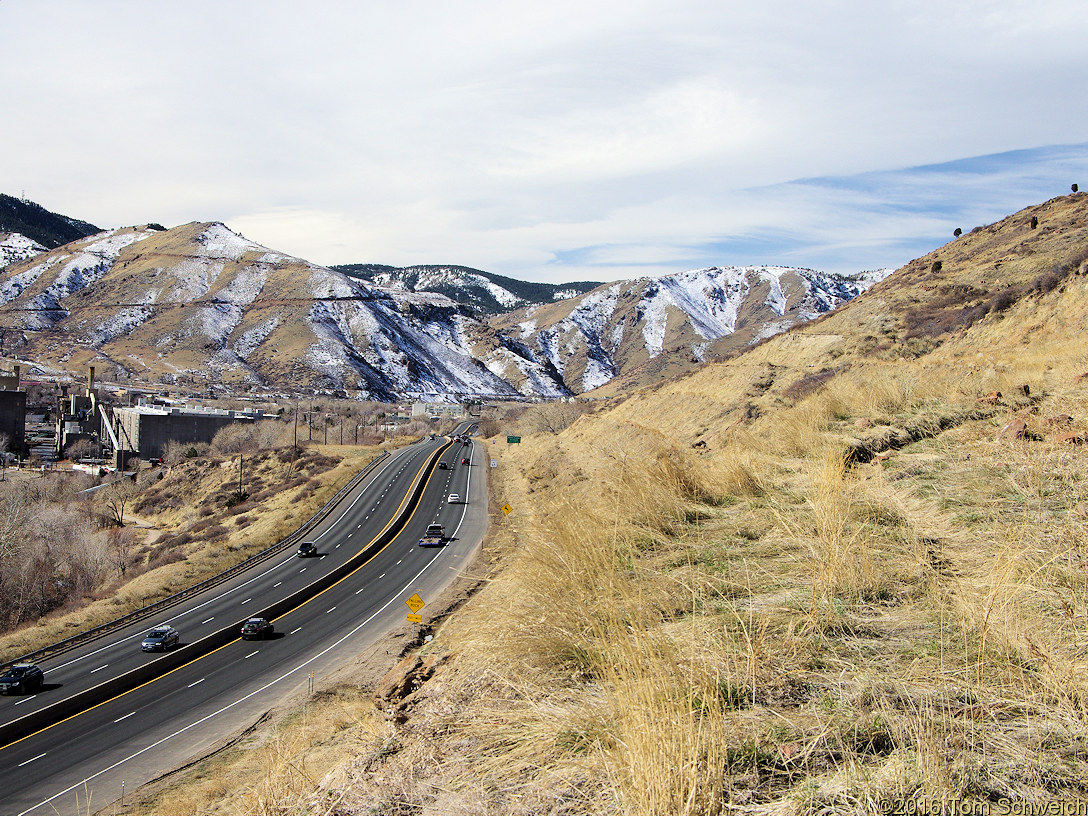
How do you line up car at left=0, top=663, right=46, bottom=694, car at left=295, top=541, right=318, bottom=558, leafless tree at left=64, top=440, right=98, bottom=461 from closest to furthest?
car at left=0, top=663, right=46, bottom=694 → car at left=295, top=541, right=318, bottom=558 → leafless tree at left=64, top=440, right=98, bottom=461

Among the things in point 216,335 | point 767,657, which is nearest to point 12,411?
point 216,335

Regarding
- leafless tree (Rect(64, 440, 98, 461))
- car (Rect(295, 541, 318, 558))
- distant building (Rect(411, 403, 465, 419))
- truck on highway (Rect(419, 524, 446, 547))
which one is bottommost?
car (Rect(295, 541, 318, 558))

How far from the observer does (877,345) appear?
39.4 metres

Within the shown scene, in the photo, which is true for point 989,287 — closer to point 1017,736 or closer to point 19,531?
point 1017,736

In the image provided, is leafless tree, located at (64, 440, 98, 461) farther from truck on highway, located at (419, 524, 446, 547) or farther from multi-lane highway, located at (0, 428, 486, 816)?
truck on highway, located at (419, 524, 446, 547)

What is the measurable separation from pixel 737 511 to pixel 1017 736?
4.81 metres

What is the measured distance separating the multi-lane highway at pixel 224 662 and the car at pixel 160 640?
38 cm

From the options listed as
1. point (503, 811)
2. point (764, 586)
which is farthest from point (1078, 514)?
point (503, 811)

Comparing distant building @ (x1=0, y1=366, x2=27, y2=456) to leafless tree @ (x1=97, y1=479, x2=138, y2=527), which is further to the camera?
distant building @ (x1=0, y1=366, x2=27, y2=456)

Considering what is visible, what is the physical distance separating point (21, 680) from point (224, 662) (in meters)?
6.06

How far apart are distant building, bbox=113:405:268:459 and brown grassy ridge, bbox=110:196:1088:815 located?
9385 cm

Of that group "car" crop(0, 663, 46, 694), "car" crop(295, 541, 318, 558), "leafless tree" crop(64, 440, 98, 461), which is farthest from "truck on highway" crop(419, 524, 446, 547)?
"leafless tree" crop(64, 440, 98, 461)

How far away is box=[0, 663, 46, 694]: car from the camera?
22.3 meters

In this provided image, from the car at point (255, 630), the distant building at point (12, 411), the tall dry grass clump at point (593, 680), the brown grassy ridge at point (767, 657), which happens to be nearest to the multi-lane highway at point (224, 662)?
the car at point (255, 630)
